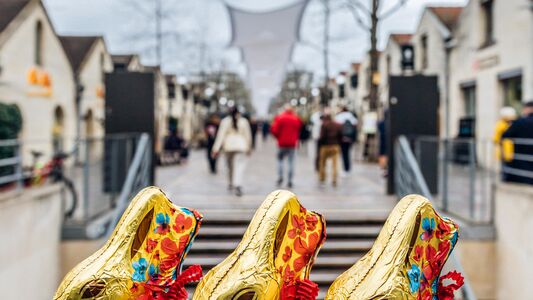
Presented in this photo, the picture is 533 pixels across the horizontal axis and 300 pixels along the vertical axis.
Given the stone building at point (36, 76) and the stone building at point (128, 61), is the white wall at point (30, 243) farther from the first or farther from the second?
the stone building at point (128, 61)

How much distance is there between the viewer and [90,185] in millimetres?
10148

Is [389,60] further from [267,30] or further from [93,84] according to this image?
[267,30]

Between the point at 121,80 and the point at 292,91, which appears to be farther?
the point at 292,91

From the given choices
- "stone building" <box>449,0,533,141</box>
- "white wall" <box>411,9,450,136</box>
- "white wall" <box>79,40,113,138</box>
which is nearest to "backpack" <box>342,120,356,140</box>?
"stone building" <box>449,0,533,141</box>

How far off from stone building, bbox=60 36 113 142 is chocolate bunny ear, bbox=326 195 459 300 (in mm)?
26237

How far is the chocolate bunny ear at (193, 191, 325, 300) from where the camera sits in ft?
7.78

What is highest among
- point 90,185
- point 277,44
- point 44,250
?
point 277,44

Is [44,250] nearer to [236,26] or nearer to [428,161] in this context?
[428,161]

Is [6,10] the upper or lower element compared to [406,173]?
upper

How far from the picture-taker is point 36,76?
22062mm

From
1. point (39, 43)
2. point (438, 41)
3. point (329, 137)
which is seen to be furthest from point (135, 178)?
point (438, 41)

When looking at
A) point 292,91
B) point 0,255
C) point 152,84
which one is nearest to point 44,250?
point 0,255

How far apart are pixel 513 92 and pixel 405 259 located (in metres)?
18.1

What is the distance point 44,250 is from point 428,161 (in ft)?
22.3
